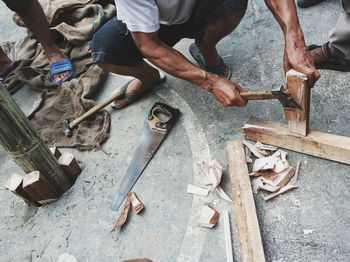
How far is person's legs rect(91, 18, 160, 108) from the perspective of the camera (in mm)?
2773

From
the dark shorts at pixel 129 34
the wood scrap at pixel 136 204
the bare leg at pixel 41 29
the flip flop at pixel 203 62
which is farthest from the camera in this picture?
the bare leg at pixel 41 29

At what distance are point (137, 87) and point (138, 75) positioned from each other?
148 mm

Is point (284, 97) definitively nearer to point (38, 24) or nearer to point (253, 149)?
point (253, 149)

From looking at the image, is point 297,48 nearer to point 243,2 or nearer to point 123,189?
point 243,2

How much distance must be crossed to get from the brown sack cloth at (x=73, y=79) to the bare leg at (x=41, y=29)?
175mm

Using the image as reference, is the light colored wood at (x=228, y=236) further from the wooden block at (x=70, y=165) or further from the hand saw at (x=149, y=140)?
the wooden block at (x=70, y=165)

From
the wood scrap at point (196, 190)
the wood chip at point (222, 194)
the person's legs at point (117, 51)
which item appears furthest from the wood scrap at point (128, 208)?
the person's legs at point (117, 51)

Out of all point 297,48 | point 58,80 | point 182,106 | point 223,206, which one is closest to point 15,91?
point 58,80

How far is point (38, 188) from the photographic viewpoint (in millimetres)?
2500

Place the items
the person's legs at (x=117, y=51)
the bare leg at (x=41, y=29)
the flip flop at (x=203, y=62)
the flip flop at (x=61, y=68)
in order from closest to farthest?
the person's legs at (x=117, y=51), the flip flop at (x=203, y=62), the bare leg at (x=41, y=29), the flip flop at (x=61, y=68)

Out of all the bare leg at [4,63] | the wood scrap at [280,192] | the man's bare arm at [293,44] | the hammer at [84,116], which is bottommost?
the wood scrap at [280,192]

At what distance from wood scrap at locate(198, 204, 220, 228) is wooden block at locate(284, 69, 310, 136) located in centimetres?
78

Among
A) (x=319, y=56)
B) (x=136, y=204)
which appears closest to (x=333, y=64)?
(x=319, y=56)

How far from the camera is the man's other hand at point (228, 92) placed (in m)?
2.16
